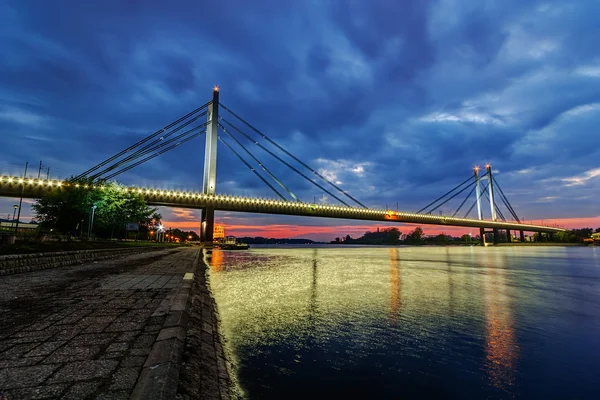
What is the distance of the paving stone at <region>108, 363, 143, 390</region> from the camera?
105 inches

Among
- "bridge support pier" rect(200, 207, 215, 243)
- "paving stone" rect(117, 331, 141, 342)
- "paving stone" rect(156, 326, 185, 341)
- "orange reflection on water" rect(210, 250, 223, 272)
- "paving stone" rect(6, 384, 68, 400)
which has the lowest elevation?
"orange reflection on water" rect(210, 250, 223, 272)

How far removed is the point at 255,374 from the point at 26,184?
280ft

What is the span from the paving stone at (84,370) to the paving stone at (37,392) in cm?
15

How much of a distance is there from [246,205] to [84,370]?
8224cm

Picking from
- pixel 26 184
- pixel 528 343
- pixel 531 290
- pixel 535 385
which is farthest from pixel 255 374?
pixel 26 184

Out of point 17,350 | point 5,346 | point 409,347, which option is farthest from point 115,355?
point 409,347

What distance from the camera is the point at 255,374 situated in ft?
15.7

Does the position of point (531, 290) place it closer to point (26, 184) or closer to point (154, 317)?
point (154, 317)

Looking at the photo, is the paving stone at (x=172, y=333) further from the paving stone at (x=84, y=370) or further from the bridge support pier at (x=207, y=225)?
the bridge support pier at (x=207, y=225)

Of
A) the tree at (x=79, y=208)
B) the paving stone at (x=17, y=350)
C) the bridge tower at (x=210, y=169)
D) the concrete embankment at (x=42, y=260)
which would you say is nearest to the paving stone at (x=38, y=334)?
the paving stone at (x=17, y=350)

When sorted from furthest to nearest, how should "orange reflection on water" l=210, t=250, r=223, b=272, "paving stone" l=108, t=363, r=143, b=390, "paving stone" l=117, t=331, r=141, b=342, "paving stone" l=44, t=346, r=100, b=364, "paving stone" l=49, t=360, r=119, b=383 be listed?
"orange reflection on water" l=210, t=250, r=223, b=272 → "paving stone" l=117, t=331, r=141, b=342 → "paving stone" l=44, t=346, r=100, b=364 → "paving stone" l=49, t=360, r=119, b=383 → "paving stone" l=108, t=363, r=143, b=390

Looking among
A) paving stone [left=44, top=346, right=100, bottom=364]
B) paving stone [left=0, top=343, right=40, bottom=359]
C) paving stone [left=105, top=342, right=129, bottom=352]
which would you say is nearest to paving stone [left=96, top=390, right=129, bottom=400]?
paving stone [left=44, top=346, right=100, bottom=364]

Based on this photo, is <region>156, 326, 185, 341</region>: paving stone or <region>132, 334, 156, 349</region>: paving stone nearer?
<region>132, 334, 156, 349</region>: paving stone

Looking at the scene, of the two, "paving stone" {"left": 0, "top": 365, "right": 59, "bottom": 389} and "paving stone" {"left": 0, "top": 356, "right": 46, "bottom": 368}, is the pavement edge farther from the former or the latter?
"paving stone" {"left": 0, "top": 356, "right": 46, "bottom": 368}
